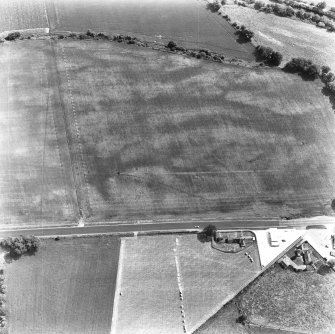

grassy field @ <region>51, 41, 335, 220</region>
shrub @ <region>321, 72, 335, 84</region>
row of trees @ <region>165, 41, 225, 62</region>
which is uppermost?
shrub @ <region>321, 72, 335, 84</region>

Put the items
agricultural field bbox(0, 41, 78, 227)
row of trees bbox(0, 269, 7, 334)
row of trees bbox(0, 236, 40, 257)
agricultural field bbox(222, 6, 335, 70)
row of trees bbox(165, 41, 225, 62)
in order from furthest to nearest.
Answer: agricultural field bbox(222, 6, 335, 70) → row of trees bbox(165, 41, 225, 62) → agricultural field bbox(0, 41, 78, 227) → row of trees bbox(0, 236, 40, 257) → row of trees bbox(0, 269, 7, 334)

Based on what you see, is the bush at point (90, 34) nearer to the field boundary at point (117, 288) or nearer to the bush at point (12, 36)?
the bush at point (12, 36)

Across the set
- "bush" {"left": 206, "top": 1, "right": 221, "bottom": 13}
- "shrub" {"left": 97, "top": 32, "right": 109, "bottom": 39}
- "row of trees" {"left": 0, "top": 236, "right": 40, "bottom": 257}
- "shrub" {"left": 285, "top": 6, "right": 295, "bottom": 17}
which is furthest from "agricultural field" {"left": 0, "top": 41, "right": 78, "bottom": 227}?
"shrub" {"left": 285, "top": 6, "right": 295, "bottom": 17}

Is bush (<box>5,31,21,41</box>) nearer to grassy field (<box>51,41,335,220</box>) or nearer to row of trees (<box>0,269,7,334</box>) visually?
grassy field (<box>51,41,335,220</box>)

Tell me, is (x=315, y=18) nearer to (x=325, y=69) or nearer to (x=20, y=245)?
(x=325, y=69)

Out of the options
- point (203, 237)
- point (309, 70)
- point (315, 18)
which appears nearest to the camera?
point (203, 237)

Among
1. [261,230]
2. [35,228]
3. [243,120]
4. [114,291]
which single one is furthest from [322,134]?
[35,228]

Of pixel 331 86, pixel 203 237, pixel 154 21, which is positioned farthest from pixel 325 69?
pixel 203 237
